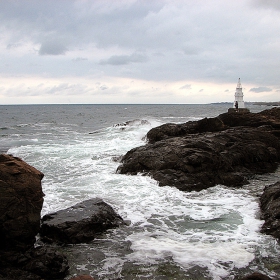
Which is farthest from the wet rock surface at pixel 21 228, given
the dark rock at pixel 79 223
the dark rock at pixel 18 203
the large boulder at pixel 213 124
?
the large boulder at pixel 213 124

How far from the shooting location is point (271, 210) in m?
7.49

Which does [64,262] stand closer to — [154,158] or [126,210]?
[126,210]

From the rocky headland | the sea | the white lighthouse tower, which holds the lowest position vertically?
the sea

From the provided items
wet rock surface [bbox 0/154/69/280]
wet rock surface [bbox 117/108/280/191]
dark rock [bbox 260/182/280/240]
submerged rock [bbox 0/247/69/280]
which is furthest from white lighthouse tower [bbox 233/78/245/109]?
submerged rock [bbox 0/247/69/280]

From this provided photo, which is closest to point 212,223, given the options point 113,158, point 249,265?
point 249,265

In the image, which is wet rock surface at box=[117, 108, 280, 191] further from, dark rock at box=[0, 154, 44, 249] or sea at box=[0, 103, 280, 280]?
dark rock at box=[0, 154, 44, 249]

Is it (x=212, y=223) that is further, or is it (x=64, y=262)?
(x=212, y=223)

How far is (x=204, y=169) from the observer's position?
11.0m

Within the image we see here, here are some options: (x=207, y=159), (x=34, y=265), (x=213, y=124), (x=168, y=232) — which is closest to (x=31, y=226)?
(x=34, y=265)

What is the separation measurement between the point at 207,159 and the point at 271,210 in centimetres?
389

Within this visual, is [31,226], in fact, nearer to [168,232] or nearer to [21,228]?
[21,228]

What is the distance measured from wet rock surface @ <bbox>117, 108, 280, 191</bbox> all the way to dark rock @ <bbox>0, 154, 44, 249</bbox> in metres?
5.04

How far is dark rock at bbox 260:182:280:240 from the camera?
22.2ft

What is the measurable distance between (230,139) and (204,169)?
11.6ft
